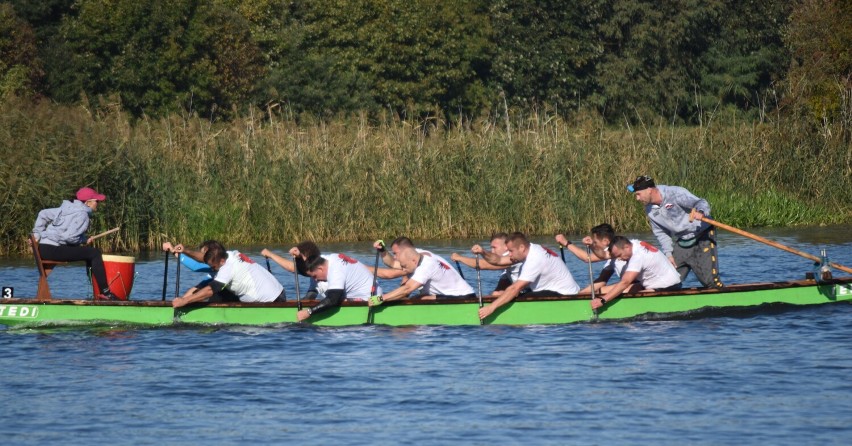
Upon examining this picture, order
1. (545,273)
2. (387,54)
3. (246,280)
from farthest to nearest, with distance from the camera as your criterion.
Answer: (387,54) → (246,280) → (545,273)

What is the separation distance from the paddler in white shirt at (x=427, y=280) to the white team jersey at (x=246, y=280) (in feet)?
4.59

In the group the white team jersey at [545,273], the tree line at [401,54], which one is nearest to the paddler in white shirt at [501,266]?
the white team jersey at [545,273]

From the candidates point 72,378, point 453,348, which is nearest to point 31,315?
point 72,378

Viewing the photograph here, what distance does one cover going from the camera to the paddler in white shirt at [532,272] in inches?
622

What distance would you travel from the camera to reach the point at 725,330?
1583 cm

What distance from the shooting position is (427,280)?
16078 mm

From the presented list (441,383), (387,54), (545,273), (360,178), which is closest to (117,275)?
(545,273)

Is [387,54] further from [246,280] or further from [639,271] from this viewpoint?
[639,271]

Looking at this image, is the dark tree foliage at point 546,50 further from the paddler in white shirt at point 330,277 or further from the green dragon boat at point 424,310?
the paddler in white shirt at point 330,277

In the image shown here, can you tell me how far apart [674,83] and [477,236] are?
28338 mm

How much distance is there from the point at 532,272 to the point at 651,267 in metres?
1.43

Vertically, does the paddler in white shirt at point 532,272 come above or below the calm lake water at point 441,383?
above

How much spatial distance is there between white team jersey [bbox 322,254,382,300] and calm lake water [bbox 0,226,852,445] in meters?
0.52

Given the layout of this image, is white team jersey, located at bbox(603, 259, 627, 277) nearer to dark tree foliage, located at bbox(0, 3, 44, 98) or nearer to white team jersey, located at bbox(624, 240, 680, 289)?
white team jersey, located at bbox(624, 240, 680, 289)
